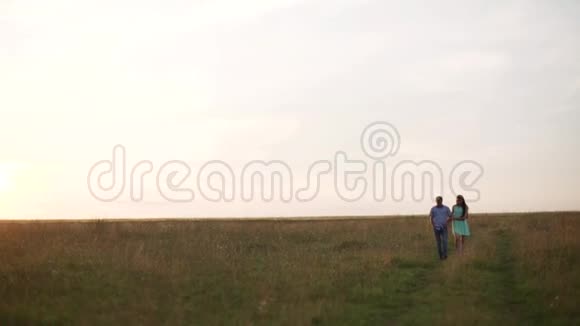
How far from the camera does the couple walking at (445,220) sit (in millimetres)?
21344

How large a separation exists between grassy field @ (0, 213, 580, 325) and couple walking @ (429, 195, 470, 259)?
772mm

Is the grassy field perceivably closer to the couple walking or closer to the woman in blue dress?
the couple walking

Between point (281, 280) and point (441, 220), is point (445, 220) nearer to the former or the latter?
point (441, 220)

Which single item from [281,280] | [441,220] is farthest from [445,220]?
[281,280]

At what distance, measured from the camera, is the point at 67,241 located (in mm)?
23125

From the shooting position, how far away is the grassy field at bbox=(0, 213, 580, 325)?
13625 mm

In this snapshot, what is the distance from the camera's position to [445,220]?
21.3m

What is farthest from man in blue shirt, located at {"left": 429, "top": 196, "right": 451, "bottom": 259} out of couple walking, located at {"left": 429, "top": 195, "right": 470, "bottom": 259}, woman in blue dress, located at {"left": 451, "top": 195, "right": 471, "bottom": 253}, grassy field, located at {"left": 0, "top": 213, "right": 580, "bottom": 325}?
grassy field, located at {"left": 0, "top": 213, "right": 580, "bottom": 325}

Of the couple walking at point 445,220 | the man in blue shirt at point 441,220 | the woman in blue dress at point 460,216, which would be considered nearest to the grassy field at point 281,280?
the man in blue shirt at point 441,220

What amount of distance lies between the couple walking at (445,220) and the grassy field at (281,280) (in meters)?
0.77

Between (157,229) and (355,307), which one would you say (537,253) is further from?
(157,229)

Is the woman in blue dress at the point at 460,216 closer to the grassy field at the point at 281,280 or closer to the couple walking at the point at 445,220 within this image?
the couple walking at the point at 445,220

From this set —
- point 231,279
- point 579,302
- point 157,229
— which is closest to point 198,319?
point 231,279

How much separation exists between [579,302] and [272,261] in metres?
9.00
